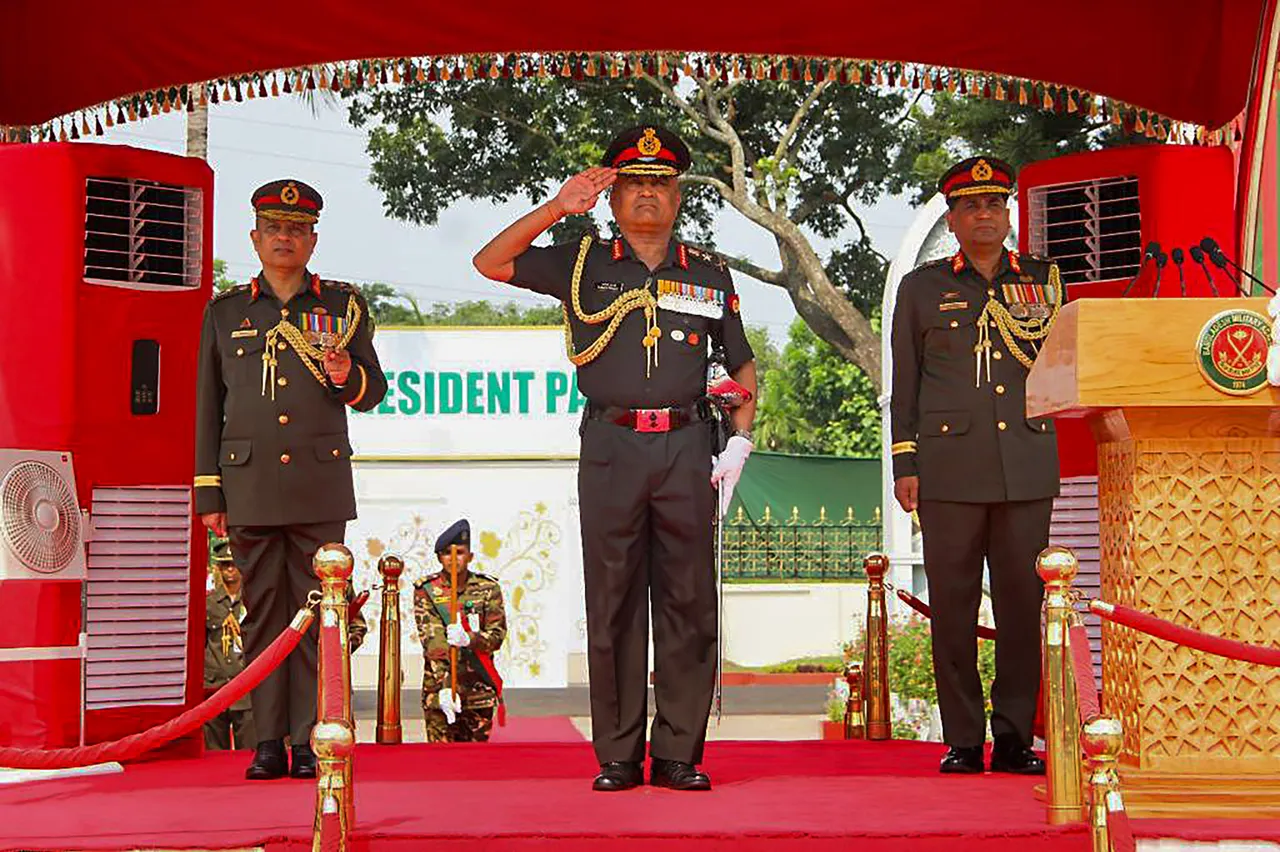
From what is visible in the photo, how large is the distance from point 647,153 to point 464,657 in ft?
15.2

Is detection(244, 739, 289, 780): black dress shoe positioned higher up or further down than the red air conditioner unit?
further down

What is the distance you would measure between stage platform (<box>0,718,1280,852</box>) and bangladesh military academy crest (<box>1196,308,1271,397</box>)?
108cm

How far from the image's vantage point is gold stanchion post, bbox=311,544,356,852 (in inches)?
158

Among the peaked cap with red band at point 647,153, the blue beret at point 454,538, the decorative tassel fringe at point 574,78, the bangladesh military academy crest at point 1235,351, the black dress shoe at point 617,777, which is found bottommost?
the black dress shoe at point 617,777

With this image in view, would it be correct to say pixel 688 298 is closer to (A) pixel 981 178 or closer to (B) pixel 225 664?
(A) pixel 981 178

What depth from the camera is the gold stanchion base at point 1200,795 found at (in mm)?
4270

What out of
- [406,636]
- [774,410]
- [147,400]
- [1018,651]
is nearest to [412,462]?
[406,636]

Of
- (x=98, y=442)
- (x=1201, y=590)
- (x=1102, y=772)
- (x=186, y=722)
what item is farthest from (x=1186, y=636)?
(x=98, y=442)

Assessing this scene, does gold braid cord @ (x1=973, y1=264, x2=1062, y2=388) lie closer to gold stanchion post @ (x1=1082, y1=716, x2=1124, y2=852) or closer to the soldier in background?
gold stanchion post @ (x1=1082, y1=716, x2=1124, y2=852)

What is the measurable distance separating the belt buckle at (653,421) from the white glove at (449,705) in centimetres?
419

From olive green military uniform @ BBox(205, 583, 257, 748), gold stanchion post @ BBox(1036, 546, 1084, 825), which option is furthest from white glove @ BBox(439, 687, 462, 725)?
gold stanchion post @ BBox(1036, 546, 1084, 825)

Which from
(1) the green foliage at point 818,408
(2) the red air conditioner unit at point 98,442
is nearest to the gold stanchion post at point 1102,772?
(2) the red air conditioner unit at point 98,442

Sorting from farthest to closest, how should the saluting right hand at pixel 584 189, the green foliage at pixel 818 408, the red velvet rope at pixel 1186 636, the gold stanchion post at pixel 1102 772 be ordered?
the green foliage at pixel 818 408 < the saluting right hand at pixel 584 189 < the red velvet rope at pixel 1186 636 < the gold stanchion post at pixel 1102 772

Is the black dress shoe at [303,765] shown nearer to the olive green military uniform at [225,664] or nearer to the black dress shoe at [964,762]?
the black dress shoe at [964,762]
